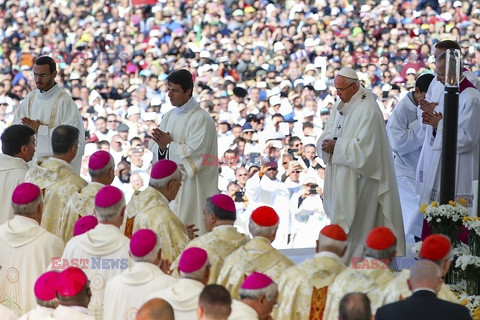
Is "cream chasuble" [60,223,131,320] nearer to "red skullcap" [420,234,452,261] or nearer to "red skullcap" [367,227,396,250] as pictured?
"red skullcap" [367,227,396,250]

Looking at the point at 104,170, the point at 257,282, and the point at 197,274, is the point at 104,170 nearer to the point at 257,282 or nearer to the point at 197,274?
the point at 197,274

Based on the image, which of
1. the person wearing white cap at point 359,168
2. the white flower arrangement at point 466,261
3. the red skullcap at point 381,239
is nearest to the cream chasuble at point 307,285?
the red skullcap at point 381,239

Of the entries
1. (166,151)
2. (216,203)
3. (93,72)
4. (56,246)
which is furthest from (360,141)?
(93,72)

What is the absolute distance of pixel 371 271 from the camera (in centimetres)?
608

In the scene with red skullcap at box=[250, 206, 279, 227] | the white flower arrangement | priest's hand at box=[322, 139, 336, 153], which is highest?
priest's hand at box=[322, 139, 336, 153]

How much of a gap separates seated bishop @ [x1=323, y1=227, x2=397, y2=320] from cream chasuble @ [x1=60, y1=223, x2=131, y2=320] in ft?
4.31

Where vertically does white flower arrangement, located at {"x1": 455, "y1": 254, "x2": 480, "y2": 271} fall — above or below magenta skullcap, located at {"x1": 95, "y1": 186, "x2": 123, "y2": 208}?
below

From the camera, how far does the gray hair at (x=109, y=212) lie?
680 centimetres

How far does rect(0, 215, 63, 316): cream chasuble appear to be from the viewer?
694 centimetres

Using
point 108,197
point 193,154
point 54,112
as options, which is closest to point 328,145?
point 193,154

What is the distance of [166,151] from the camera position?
934 centimetres

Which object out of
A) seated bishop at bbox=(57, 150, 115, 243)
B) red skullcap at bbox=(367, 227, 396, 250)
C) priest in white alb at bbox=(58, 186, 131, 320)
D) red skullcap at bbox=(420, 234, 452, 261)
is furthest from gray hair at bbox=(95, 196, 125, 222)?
red skullcap at bbox=(420, 234, 452, 261)

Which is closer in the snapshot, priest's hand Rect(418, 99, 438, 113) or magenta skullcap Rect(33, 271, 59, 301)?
magenta skullcap Rect(33, 271, 59, 301)

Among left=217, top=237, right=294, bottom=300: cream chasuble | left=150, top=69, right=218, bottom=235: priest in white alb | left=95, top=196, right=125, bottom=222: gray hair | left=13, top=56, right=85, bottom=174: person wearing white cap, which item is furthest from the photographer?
left=13, top=56, right=85, bottom=174: person wearing white cap
